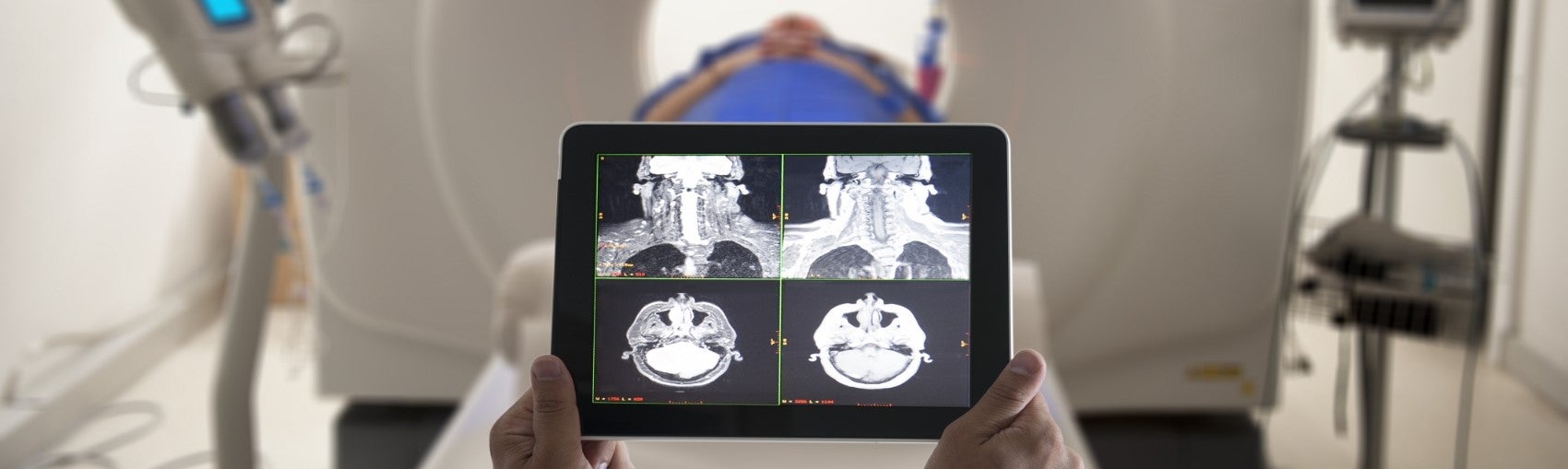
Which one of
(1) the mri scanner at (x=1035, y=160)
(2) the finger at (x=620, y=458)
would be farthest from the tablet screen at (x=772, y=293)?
(1) the mri scanner at (x=1035, y=160)

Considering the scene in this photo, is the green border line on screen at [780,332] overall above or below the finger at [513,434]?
above

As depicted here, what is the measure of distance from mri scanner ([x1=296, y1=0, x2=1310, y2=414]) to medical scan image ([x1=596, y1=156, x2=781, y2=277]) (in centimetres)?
134

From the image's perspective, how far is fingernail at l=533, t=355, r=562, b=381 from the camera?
0.73 meters

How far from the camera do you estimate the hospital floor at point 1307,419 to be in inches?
86.8

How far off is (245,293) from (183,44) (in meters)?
0.35

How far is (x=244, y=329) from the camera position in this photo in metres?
1.62

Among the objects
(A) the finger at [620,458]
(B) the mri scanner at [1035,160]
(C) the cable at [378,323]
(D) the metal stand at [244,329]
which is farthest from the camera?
(C) the cable at [378,323]

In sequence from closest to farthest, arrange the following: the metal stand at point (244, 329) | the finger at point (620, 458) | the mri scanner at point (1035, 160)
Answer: the finger at point (620, 458) < the metal stand at point (244, 329) < the mri scanner at point (1035, 160)

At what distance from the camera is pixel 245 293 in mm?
1616

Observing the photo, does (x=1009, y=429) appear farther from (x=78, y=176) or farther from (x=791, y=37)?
(x=78, y=176)

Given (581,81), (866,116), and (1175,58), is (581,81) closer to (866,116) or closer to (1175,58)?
(866,116)

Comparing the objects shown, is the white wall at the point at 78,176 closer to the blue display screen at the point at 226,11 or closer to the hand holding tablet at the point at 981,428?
the blue display screen at the point at 226,11

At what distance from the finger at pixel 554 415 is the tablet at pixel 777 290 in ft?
0.04

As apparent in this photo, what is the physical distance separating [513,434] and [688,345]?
15cm
